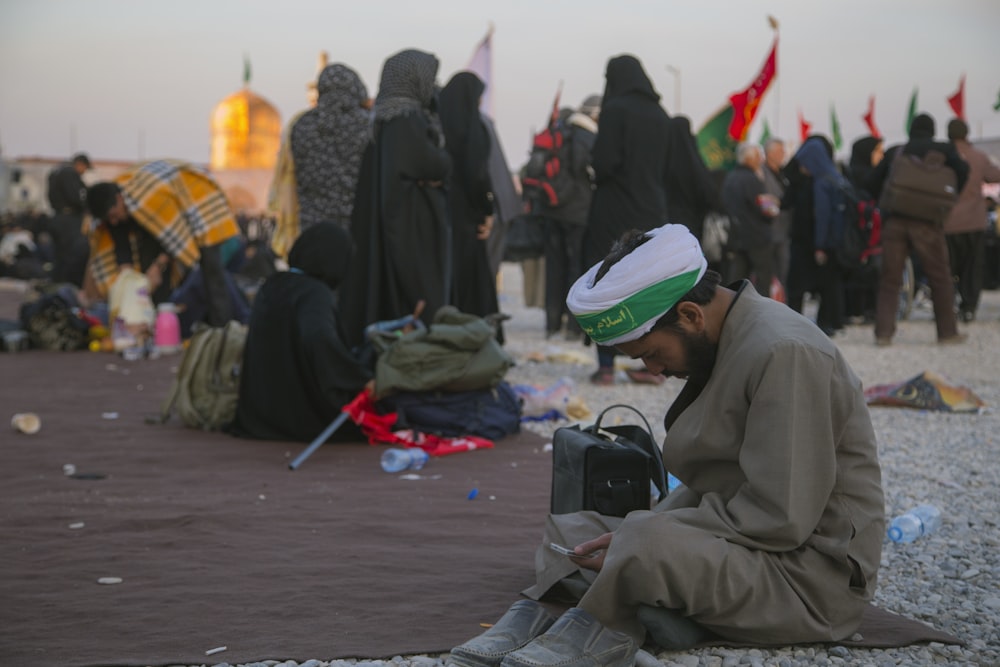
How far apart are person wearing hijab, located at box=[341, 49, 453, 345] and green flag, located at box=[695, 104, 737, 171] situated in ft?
26.3

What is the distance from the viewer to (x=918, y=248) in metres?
9.70

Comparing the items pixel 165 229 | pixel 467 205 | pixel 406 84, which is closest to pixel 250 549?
pixel 406 84

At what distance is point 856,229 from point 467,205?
4468 millimetres

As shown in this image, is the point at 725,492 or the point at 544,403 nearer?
the point at 725,492

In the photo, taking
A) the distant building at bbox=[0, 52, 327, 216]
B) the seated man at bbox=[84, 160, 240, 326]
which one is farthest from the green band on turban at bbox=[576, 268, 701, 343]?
the distant building at bbox=[0, 52, 327, 216]

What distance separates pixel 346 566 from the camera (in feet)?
12.0

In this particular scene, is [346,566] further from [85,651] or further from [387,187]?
[387,187]

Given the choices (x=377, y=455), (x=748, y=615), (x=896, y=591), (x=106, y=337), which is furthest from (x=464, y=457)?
(x=106, y=337)

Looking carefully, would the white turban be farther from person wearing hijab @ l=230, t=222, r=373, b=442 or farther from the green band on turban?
person wearing hijab @ l=230, t=222, r=373, b=442

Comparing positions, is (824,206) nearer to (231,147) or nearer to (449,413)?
(449,413)

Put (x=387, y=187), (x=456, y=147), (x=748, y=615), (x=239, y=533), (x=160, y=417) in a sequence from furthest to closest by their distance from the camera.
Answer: (x=456, y=147)
(x=387, y=187)
(x=160, y=417)
(x=239, y=533)
(x=748, y=615)

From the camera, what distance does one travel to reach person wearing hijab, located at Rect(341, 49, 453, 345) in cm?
710

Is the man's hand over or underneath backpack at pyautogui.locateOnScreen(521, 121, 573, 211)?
underneath

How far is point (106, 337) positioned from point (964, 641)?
8.41m
